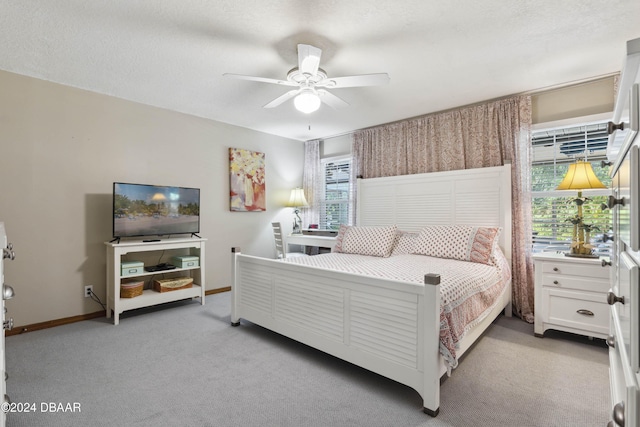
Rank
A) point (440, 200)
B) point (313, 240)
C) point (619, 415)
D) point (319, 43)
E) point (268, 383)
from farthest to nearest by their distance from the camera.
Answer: point (313, 240) < point (440, 200) < point (319, 43) < point (268, 383) < point (619, 415)

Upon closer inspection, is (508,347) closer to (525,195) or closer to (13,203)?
(525,195)

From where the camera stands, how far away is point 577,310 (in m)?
2.58

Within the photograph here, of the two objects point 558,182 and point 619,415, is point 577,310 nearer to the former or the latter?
point 558,182

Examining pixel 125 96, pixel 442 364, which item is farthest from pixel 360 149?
pixel 442 364

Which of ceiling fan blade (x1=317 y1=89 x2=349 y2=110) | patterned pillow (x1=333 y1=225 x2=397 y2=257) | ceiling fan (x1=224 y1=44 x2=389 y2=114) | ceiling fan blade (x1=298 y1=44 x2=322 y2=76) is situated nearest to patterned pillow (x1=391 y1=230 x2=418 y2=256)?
patterned pillow (x1=333 y1=225 x2=397 y2=257)

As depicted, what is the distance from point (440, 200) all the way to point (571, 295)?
156 cm

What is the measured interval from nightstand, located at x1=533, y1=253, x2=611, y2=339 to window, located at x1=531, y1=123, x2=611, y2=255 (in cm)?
52

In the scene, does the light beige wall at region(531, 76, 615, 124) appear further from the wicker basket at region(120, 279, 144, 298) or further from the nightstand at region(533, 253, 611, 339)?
the wicker basket at region(120, 279, 144, 298)

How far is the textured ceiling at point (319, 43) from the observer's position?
1972 millimetres

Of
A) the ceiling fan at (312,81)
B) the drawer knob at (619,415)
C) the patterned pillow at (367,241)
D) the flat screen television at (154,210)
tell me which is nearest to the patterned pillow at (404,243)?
the patterned pillow at (367,241)

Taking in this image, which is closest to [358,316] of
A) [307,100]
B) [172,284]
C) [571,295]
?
[307,100]

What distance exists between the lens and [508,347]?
256 cm

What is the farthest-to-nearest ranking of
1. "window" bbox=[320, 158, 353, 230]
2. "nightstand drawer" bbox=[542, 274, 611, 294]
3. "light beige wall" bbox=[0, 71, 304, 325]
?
"window" bbox=[320, 158, 353, 230] < "light beige wall" bbox=[0, 71, 304, 325] < "nightstand drawer" bbox=[542, 274, 611, 294]

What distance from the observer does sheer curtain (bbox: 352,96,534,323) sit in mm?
3256
